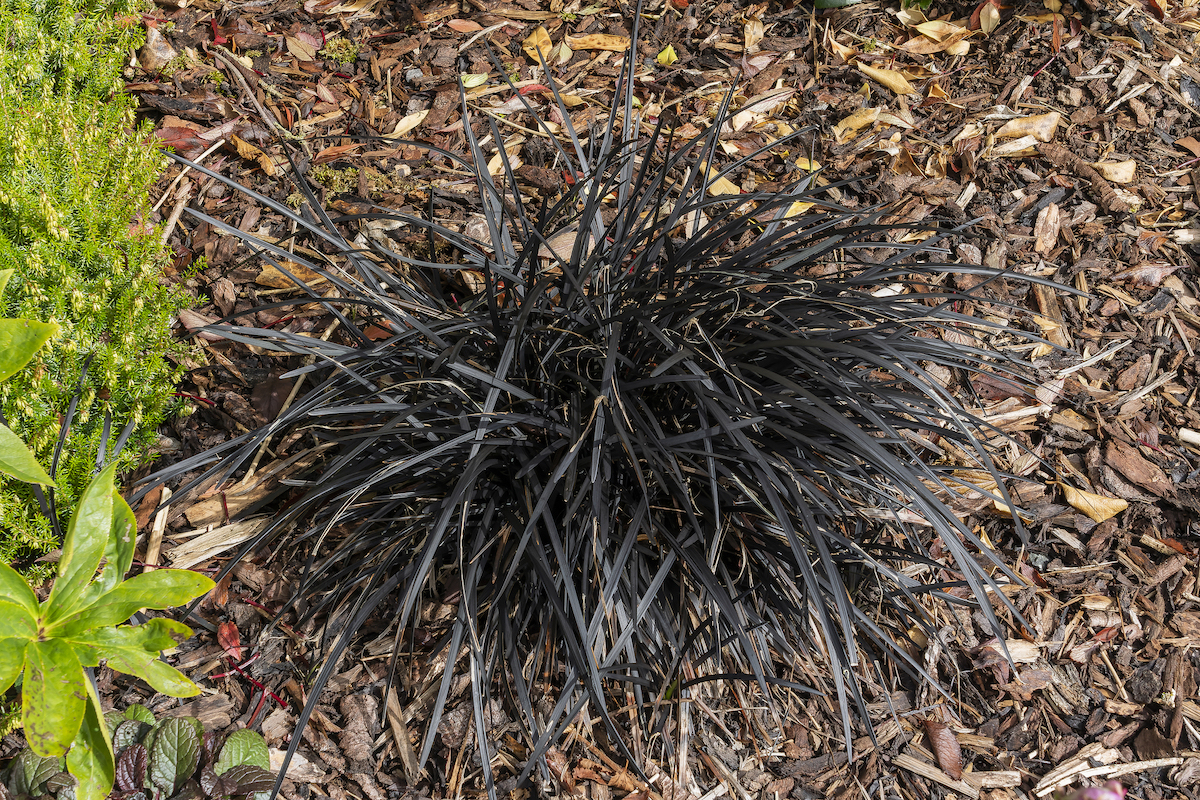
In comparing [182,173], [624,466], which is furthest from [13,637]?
[182,173]

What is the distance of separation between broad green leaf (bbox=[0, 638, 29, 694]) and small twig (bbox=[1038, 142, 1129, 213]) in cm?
338

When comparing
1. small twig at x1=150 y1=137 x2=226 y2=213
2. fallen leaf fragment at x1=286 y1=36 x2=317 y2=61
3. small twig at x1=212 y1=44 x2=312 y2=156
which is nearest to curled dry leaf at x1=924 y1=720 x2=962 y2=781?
small twig at x1=212 y1=44 x2=312 y2=156

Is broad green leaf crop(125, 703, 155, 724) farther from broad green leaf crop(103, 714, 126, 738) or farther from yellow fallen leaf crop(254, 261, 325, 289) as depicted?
yellow fallen leaf crop(254, 261, 325, 289)

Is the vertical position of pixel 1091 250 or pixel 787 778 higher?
pixel 1091 250

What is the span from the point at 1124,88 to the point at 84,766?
392 cm

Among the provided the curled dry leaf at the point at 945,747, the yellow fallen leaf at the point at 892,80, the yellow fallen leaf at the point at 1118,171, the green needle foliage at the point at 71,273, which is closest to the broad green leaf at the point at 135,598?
the green needle foliage at the point at 71,273

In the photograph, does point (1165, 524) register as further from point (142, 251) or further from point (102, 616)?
point (142, 251)

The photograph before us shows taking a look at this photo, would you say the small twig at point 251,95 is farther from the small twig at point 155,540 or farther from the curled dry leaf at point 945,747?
the curled dry leaf at point 945,747

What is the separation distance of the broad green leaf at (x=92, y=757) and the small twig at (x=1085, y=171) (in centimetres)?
333

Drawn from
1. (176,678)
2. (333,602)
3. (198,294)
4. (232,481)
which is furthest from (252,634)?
(198,294)

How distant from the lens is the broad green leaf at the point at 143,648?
144cm

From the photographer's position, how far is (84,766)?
1.44 metres

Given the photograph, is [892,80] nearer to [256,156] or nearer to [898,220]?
[898,220]

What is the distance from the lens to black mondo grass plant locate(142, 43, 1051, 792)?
176 centimetres
